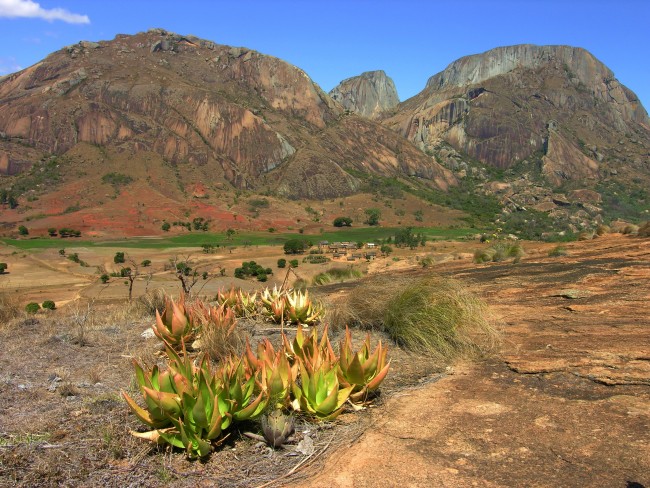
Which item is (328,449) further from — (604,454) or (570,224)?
(570,224)

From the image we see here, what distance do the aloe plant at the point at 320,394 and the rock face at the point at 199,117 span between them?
316 ft

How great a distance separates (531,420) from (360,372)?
138 centimetres

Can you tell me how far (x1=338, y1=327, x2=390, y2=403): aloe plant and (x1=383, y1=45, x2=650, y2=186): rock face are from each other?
475 feet

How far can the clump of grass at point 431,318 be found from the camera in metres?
5.75

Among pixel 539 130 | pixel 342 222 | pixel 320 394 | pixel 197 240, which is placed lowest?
pixel 197 240

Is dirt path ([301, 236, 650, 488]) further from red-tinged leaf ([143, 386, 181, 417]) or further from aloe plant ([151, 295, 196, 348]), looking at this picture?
aloe plant ([151, 295, 196, 348])

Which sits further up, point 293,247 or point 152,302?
point 152,302

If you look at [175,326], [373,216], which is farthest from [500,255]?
[373,216]

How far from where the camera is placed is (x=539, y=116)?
152 m

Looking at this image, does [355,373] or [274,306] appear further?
[274,306]

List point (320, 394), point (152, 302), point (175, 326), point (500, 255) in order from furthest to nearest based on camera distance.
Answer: point (500, 255) → point (152, 302) → point (175, 326) → point (320, 394)

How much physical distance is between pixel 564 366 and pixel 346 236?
221ft

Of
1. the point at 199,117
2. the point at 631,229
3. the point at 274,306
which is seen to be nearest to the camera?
the point at 274,306

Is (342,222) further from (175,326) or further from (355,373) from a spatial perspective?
(355,373)
